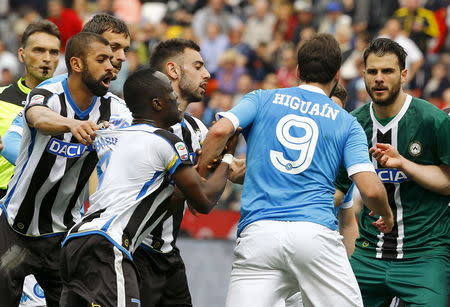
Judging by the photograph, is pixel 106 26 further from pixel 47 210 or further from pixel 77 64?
pixel 47 210

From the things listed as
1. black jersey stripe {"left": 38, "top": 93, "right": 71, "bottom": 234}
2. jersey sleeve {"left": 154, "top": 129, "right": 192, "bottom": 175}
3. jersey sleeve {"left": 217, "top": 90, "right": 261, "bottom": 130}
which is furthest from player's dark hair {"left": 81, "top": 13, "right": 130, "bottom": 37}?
jersey sleeve {"left": 154, "top": 129, "right": 192, "bottom": 175}

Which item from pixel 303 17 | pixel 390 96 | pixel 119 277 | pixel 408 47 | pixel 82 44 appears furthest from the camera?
pixel 303 17

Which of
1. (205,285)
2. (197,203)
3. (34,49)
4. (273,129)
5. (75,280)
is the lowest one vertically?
(205,285)

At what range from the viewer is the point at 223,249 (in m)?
13.2

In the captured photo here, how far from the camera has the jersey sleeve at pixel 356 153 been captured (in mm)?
6828

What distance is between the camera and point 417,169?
25.4ft

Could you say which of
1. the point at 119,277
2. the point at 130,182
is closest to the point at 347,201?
the point at 130,182

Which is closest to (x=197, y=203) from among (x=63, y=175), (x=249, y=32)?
(x=63, y=175)

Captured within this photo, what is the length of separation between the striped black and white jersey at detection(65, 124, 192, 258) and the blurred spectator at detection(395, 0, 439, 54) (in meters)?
11.8

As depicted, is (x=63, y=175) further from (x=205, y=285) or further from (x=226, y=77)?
(x=226, y=77)

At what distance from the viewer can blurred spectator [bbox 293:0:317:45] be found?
63.6 feet

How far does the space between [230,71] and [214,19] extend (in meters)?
1.73

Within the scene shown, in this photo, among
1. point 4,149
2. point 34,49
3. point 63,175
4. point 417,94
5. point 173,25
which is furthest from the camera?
point 173,25

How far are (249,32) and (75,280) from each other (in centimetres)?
1414
